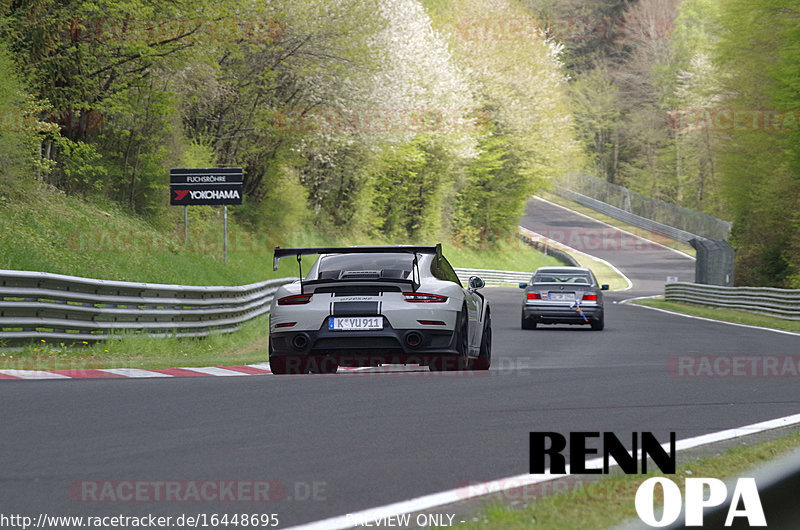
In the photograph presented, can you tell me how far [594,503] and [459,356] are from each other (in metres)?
5.92

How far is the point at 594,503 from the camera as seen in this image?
5418 millimetres

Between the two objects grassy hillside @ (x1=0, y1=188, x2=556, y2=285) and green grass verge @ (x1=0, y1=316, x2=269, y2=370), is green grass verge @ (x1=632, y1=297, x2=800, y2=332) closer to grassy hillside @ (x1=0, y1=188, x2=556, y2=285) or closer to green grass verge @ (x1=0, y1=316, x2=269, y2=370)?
grassy hillside @ (x1=0, y1=188, x2=556, y2=285)

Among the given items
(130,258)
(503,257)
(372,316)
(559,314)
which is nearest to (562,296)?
(559,314)

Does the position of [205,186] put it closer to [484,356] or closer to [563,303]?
[563,303]

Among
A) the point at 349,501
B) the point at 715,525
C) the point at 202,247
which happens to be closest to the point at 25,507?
the point at 349,501

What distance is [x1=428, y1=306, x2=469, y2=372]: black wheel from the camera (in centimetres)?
1124

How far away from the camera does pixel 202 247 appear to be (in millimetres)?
31906

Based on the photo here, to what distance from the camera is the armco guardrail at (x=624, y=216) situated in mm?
79869

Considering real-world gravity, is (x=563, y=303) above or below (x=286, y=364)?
above

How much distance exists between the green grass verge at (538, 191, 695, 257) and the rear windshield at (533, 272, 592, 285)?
53.0 meters

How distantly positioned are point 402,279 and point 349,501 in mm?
5747

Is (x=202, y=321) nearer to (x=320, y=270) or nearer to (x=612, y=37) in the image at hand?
(x=320, y=270)

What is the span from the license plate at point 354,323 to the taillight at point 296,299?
1.17 ft

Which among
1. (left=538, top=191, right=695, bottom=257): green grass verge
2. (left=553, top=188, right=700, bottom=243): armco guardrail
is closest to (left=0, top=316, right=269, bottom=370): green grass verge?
(left=538, top=191, right=695, bottom=257): green grass verge
